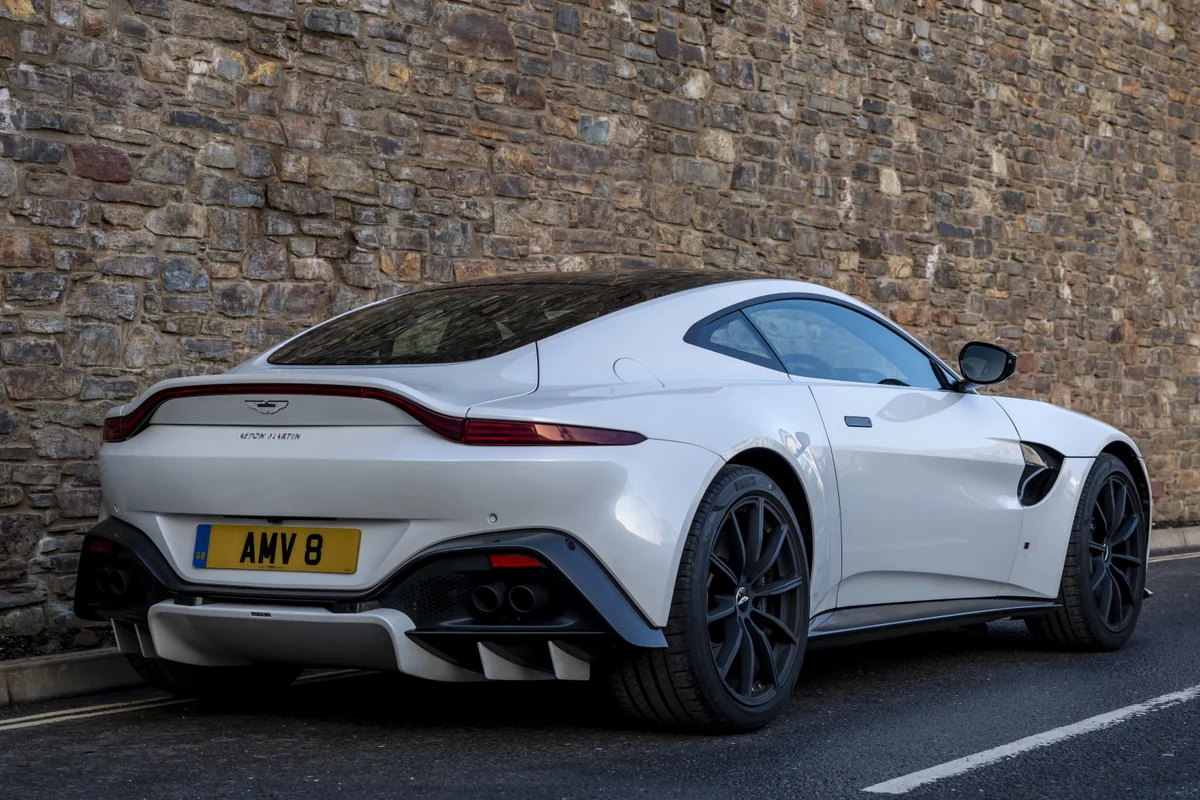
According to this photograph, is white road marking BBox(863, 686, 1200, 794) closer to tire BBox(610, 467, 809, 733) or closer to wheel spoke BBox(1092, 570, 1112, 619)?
tire BBox(610, 467, 809, 733)

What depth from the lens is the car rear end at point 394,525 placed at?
13.1 feet

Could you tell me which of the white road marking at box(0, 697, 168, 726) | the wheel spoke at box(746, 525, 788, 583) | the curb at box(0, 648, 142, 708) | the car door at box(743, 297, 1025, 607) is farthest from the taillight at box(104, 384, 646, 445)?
the curb at box(0, 648, 142, 708)

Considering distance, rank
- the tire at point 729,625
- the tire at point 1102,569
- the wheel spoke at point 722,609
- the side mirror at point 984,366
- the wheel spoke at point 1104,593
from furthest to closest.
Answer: the wheel spoke at point 1104,593
the tire at point 1102,569
the side mirror at point 984,366
the wheel spoke at point 722,609
the tire at point 729,625

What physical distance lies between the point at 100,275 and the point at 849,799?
16.3 ft

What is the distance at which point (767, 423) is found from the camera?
4645 millimetres

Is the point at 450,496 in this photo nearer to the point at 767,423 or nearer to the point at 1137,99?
the point at 767,423

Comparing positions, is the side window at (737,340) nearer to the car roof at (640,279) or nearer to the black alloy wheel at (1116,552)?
the car roof at (640,279)

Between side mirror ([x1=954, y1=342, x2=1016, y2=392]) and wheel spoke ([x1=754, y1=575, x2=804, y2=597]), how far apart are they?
161cm

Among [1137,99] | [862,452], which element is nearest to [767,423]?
[862,452]

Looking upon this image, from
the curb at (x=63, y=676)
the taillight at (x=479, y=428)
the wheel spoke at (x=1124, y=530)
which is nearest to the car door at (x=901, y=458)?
the wheel spoke at (x=1124, y=530)

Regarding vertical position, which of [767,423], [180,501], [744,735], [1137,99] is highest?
[1137,99]

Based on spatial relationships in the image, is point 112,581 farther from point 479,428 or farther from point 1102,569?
point 1102,569

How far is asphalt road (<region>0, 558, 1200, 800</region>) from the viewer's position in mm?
3848

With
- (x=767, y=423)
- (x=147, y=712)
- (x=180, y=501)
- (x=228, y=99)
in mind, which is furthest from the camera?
(x=228, y=99)
